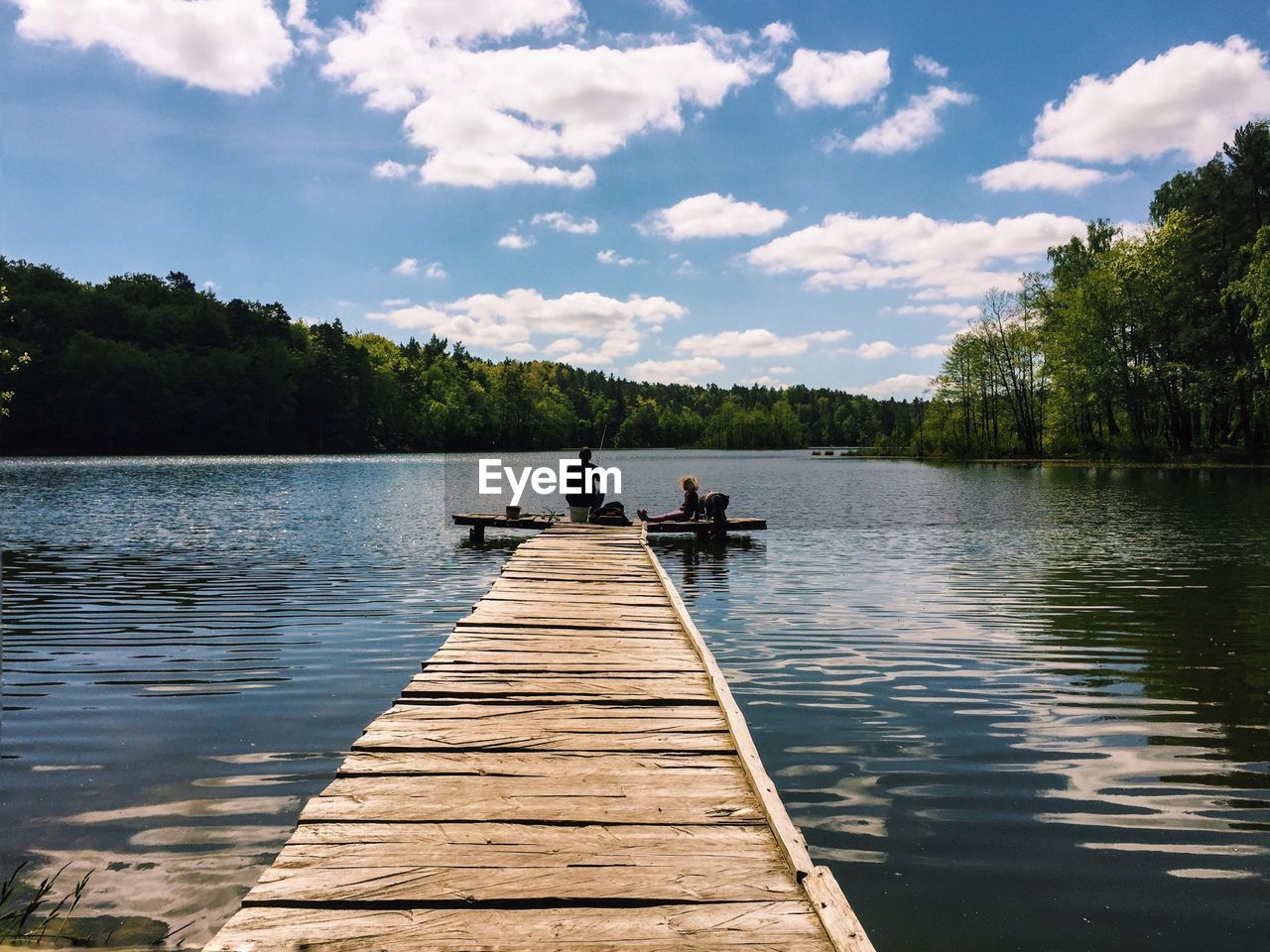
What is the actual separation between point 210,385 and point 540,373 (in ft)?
279

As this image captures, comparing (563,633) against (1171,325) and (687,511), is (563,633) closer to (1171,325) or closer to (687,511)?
(687,511)

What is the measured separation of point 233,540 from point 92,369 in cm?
9317

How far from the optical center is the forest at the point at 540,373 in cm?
5450

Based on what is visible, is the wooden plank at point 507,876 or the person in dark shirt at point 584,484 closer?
the wooden plank at point 507,876

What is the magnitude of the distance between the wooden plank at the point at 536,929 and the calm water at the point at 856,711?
4.45 feet

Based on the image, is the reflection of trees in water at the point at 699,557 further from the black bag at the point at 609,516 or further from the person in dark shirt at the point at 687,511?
the black bag at the point at 609,516

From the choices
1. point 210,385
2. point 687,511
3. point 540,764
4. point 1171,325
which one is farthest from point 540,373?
point 540,764

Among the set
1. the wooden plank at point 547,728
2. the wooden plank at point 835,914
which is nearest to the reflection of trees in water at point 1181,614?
the wooden plank at point 547,728

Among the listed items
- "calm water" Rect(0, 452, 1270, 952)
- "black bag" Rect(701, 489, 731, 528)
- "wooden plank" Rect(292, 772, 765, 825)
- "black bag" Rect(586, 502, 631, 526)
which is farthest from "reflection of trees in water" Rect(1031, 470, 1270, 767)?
"black bag" Rect(586, 502, 631, 526)

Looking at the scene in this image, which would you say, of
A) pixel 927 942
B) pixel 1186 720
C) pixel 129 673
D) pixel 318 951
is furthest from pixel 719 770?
pixel 129 673

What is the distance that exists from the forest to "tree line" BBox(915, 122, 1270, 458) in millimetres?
153

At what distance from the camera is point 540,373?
7367 inches

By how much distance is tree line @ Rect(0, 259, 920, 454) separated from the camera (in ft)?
315

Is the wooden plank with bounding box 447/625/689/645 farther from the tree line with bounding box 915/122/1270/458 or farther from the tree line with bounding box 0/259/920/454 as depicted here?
the tree line with bounding box 0/259/920/454
